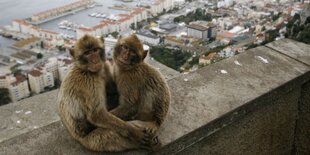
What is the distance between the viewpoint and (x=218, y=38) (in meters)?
27.5

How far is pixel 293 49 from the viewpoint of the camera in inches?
86.3

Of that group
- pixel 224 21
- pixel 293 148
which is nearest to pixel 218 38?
pixel 224 21

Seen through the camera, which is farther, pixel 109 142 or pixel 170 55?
pixel 170 55

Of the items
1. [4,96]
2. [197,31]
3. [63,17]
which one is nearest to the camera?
[4,96]

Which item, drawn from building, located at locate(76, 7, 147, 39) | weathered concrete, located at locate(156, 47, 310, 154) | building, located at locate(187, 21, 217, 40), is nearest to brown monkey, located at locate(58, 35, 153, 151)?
weathered concrete, located at locate(156, 47, 310, 154)

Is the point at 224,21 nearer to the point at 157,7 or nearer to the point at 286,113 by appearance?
the point at 157,7

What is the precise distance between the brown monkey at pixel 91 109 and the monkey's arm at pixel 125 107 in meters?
0.07

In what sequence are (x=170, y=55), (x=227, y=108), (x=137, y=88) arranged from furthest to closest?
(x=170, y=55) → (x=227, y=108) → (x=137, y=88)

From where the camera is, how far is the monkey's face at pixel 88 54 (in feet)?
4.53

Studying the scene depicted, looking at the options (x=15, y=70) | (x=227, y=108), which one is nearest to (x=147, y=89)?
(x=227, y=108)

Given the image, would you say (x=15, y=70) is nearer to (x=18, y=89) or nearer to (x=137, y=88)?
(x=18, y=89)

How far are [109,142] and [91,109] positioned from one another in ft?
0.42

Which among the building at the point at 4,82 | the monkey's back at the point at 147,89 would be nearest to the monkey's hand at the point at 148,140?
the monkey's back at the point at 147,89

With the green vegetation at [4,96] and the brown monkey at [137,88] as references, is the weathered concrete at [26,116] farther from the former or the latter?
the green vegetation at [4,96]
